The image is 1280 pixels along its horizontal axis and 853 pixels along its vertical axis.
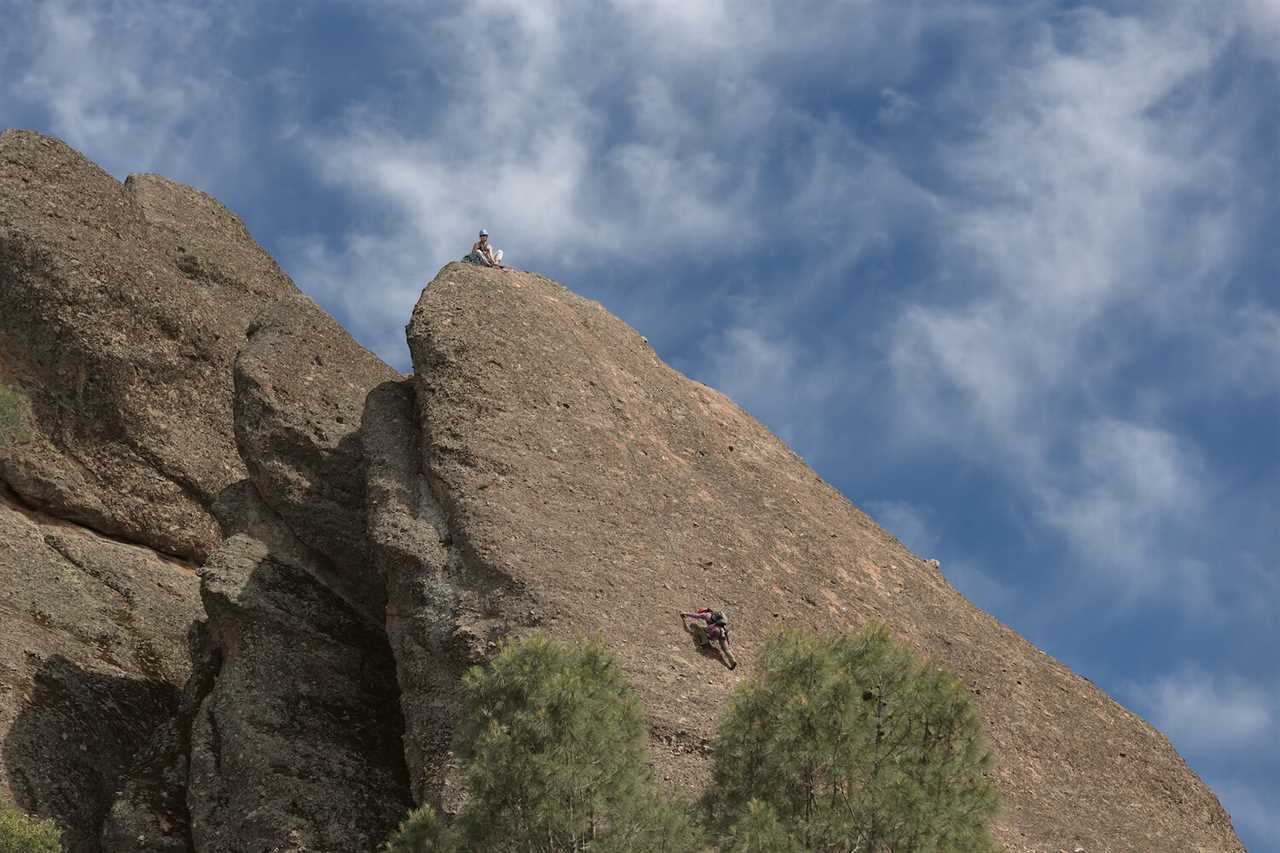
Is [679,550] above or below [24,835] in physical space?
above

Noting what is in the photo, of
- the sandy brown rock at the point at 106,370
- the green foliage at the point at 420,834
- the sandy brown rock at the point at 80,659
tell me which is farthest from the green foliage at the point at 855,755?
the sandy brown rock at the point at 106,370

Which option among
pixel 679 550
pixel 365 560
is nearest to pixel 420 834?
pixel 679 550

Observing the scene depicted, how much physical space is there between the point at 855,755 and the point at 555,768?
14.4 feet

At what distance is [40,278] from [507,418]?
1473 centimetres

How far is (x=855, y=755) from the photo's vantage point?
30.3 m

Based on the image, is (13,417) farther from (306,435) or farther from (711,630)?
(711,630)

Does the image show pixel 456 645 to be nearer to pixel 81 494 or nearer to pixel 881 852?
pixel 881 852

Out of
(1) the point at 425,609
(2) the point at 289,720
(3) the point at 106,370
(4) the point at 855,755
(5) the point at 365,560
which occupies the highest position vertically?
(3) the point at 106,370

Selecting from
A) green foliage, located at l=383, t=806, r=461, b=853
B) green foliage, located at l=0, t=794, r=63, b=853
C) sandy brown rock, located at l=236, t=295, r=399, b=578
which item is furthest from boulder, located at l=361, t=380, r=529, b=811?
green foliage, located at l=0, t=794, r=63, b=853

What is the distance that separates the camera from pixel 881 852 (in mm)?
29469

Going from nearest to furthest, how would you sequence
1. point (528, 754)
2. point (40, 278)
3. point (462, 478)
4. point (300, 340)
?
point (528, 754), point (462, 478), point (300, 340), point (40, 278)

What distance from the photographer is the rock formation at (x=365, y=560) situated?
3597 cm

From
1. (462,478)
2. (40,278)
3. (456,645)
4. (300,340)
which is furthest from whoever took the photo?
(40,278)

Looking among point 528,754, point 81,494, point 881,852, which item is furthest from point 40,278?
point 881,852
